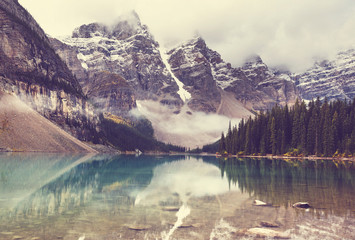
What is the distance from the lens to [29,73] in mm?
177375

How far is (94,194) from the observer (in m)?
29.0

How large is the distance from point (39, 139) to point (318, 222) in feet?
424

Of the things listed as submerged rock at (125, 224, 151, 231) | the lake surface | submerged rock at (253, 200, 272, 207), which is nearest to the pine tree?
the lake surface

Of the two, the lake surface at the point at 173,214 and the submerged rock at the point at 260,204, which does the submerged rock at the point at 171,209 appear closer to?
the lake surface at the point at 173,214

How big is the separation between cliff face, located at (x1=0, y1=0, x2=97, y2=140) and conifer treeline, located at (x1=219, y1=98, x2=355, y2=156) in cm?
11382

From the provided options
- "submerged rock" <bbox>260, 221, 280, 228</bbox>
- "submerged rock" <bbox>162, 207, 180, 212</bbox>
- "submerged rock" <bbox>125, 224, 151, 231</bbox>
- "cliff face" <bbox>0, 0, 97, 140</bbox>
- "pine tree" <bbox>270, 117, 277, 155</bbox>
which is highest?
"cliff face" <bbox>0, 0, 97, 140</bbox>

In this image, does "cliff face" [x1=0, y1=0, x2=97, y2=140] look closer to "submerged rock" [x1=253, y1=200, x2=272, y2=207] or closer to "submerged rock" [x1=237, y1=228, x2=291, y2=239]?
"submerged rock" [x1=253, y1=200, x2=272, y2=207]

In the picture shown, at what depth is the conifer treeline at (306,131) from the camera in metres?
89.7

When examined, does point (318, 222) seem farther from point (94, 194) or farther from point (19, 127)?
point (19, 127)

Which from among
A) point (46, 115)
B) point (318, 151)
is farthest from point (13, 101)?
point (318, 151)

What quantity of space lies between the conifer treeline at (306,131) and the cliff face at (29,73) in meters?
114

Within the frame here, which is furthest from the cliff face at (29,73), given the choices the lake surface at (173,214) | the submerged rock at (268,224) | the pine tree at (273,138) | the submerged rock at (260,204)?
the submerged rock at (268,224)

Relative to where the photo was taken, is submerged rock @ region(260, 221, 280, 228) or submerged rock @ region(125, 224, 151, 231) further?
submerged rock @ region(260, 221, 280, 228)

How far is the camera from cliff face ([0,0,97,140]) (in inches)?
6437
